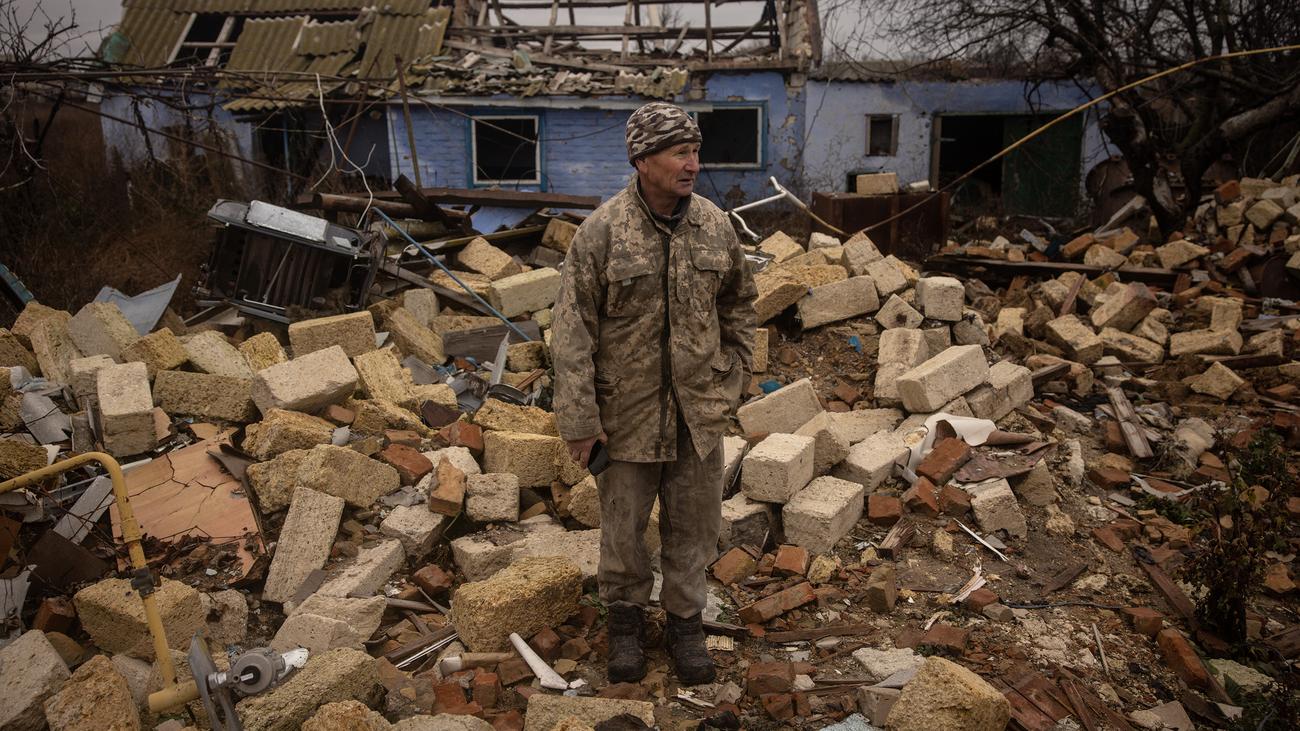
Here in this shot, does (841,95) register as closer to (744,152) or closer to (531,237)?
(744,152)

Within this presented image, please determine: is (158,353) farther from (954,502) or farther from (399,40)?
(399,40)

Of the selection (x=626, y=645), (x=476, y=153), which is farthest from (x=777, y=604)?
(x=476, y=153)

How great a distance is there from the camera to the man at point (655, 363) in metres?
3.30

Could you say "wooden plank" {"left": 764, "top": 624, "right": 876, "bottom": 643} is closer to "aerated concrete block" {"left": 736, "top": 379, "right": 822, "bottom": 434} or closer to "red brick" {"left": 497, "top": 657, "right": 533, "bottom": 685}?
"red brick" {"left": 497, "top": 657, "right": 533, "bottom": 685}

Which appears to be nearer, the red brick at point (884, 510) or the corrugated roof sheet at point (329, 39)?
the red brick at point (884, 510)

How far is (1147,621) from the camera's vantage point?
13.7ft

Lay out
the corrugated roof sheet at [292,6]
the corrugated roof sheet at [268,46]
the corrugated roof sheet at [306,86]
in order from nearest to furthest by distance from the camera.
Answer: the corrugated roof sheet at [306,86], the corrugated roof sheet at [268,46], the corrugated roof sheet at [292,6]

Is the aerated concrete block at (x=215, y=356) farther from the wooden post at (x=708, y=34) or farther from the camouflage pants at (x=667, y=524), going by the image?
the wooden post at (x=708, y=34)

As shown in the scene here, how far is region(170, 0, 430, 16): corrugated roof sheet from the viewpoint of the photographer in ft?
54.4

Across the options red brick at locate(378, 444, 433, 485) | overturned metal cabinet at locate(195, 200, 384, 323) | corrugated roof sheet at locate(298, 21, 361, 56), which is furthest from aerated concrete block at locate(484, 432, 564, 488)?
corrugated roof sheet at locate(298, 21, 361, 56)

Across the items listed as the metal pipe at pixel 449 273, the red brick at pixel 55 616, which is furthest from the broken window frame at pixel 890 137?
the red brick at pixel 55 616

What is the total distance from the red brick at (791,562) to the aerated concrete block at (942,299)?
3.31 meters

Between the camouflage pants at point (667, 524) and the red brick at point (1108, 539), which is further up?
the camouflage pants at point (667, 524)

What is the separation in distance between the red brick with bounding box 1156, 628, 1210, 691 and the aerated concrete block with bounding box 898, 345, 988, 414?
2.13m
